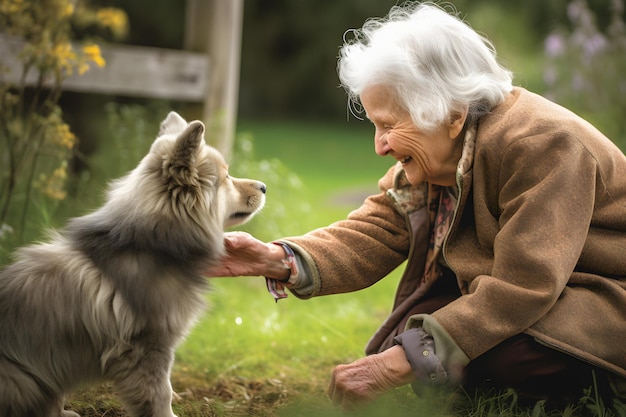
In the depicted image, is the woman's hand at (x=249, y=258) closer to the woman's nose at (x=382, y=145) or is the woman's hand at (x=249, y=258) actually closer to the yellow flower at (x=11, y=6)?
the woman's nose at (x=382, y=145)

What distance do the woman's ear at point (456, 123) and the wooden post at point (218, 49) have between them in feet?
11.3

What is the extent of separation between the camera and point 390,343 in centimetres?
351

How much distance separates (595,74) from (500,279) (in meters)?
6.40

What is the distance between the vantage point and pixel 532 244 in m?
2.89

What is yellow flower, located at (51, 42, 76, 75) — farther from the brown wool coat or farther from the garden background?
the brown wool coat

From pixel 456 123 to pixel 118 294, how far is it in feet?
4.83

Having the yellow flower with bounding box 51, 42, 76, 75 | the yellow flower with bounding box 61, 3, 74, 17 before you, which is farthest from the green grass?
the yellow flower with bounding box 61, 3, 74, 17

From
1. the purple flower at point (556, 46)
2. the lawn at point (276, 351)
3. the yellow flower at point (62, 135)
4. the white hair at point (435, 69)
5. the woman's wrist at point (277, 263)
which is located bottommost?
the lawn at point (276, 351)

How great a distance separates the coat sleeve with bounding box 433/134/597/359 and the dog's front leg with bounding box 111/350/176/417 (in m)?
1.06

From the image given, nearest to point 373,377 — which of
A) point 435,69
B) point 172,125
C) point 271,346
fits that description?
point 435,69

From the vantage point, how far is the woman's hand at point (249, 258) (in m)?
3.37

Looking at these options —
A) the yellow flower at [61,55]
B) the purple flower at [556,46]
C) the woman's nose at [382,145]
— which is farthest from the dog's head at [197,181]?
the purple flower at [556,46]

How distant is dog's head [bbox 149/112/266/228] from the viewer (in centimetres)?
292

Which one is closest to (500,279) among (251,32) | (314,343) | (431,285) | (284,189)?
(431,285)
